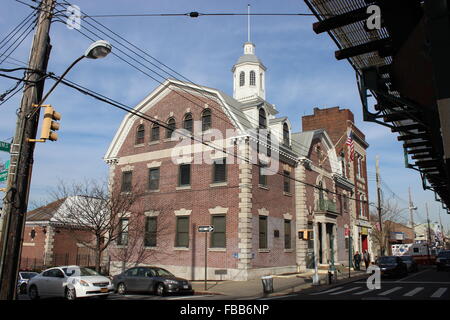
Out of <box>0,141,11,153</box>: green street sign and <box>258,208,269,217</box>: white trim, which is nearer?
<box>0,141,11,153</box>: green street sign

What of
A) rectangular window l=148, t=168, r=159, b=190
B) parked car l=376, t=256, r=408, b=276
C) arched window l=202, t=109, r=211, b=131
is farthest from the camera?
rectangular window l=148, t=168, r=159, b=190

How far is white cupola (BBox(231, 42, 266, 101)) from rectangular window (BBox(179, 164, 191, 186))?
309 inches

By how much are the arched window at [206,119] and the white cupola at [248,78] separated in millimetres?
5072

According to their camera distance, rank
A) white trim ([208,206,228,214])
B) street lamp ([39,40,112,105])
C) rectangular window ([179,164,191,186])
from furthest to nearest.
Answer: rectangular window ([179,164,191,186])
white trim ([208,206,228,214])
street lamp ([39,40,112,105])

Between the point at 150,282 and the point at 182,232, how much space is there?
8.42 metres

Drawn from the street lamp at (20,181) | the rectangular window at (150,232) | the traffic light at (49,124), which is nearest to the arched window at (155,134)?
the rectangular window at (150,232)

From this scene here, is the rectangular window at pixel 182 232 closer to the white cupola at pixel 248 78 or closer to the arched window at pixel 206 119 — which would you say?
the arched window at pixel 206 119

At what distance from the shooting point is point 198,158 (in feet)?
86.1

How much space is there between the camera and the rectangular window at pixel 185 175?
26.7 m

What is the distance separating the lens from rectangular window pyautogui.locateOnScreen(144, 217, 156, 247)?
89.6 feet

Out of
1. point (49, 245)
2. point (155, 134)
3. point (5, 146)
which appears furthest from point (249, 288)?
point (49, 245)

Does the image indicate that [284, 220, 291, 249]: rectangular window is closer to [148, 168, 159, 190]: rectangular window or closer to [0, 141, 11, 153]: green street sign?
[148, 168, 159, 190]: rectangular window

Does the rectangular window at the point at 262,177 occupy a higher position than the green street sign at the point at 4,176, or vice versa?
the rectangular window at the point at 262,177

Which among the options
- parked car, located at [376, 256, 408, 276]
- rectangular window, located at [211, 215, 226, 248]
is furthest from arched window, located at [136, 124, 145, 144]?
parked car, located at [376, 256, 408, 276]
